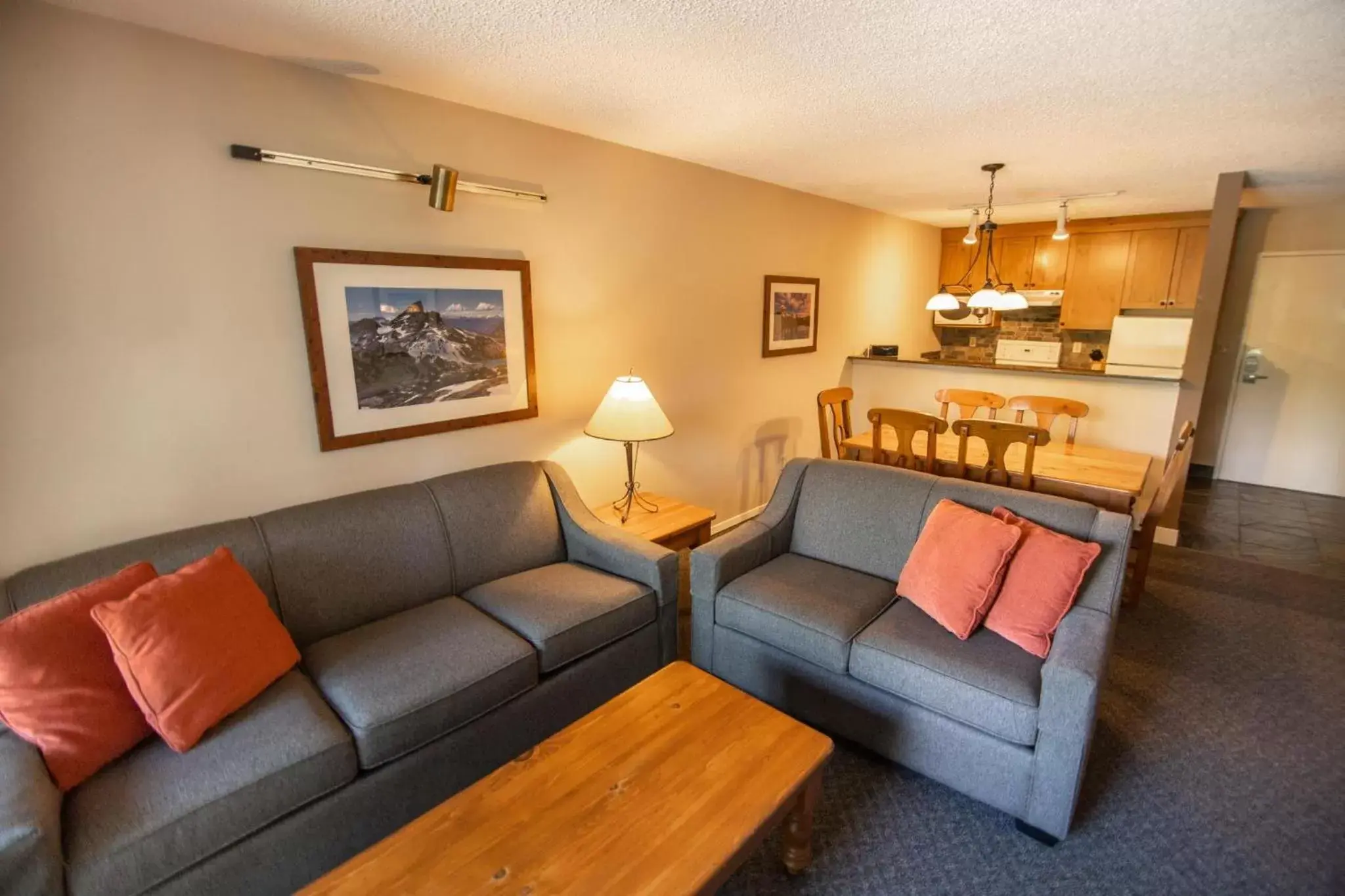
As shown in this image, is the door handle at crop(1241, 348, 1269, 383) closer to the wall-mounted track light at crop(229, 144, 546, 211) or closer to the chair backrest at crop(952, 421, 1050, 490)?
the chair backrest at crop(952, 421, 1050, 490)

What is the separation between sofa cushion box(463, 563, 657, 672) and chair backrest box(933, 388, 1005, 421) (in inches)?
109

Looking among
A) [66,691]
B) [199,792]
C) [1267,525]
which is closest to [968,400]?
[1267,525]

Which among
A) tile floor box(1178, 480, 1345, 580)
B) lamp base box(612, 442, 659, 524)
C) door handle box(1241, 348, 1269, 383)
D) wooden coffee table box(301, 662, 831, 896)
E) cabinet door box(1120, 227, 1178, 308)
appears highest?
cabinet door box(1120, 227, 1178, 308)

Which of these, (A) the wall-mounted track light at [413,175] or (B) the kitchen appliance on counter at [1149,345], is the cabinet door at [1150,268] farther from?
(A) the wall-mounted track light at [413,175]

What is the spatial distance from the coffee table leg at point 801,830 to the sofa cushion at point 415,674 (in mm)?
904

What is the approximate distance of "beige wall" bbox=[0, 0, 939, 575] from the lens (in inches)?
67.4

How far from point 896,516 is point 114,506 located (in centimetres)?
273

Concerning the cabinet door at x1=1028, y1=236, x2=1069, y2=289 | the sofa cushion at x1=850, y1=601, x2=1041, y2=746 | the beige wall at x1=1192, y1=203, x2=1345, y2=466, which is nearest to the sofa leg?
the sofa cushion at x1=850, y1=601, x2=1041, y2=746

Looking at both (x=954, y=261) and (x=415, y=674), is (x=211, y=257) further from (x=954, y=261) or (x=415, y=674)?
(x=954, y=261)

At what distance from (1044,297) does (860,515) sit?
4.32m

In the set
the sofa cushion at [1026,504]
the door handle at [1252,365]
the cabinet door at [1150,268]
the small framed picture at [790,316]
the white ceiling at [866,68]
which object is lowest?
the sofa cushion at [1026,504]

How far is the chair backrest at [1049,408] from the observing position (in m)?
3.65

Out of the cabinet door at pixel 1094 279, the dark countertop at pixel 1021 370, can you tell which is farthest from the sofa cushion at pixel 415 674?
the cabinet door at pixel 1094 279

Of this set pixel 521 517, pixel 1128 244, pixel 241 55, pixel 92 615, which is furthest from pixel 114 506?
pixel 1128 244
